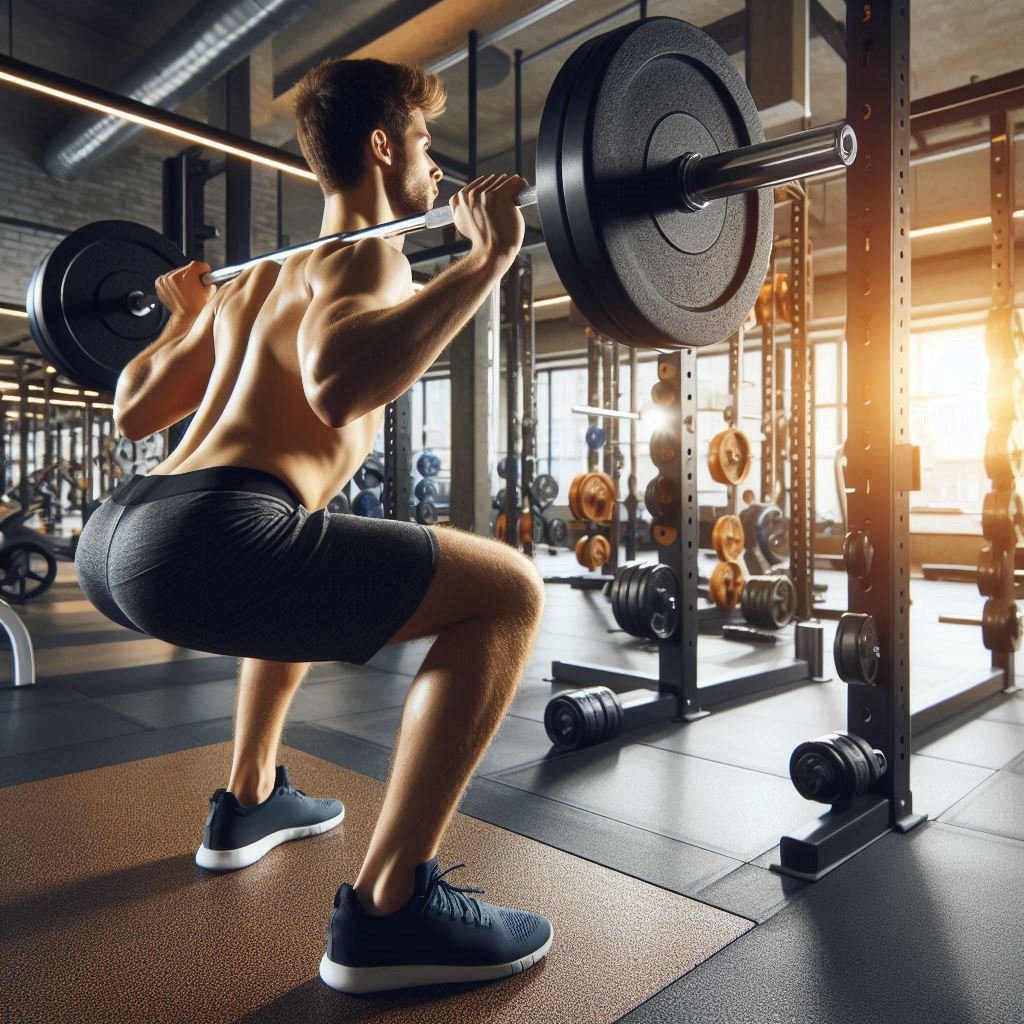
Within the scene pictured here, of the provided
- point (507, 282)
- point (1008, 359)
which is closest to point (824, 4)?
point (507, 282)

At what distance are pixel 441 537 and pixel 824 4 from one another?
17.5 ft

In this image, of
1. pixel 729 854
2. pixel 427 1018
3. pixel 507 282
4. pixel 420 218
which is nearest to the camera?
pixel 427 1018

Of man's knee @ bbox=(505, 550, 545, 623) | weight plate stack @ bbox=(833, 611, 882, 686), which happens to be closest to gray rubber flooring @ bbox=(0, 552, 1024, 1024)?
weight plate stack @ bbox=(833, 611, 882, 686)

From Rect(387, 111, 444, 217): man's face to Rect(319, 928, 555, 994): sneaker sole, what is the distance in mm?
1143

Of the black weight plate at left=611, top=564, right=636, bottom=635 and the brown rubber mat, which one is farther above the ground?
the black weight plate at left=611, top=564, right=636, bottom=635

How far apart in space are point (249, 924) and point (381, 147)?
1.27m

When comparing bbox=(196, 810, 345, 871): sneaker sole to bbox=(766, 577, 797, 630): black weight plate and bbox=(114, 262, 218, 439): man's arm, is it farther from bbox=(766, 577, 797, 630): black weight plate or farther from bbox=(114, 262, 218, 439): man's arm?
bbox=(766, 577, 797, 630): black weight plate

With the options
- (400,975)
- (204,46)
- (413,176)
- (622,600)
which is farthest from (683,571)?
(204,46)

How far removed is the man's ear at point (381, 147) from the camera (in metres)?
1.38

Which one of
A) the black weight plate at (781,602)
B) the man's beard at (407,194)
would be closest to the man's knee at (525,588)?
the man's beard at (407,194)

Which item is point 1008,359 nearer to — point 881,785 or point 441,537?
point 881,785

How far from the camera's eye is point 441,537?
1213 mm

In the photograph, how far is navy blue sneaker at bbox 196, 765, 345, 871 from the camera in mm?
1605

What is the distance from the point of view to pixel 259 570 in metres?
1.10
